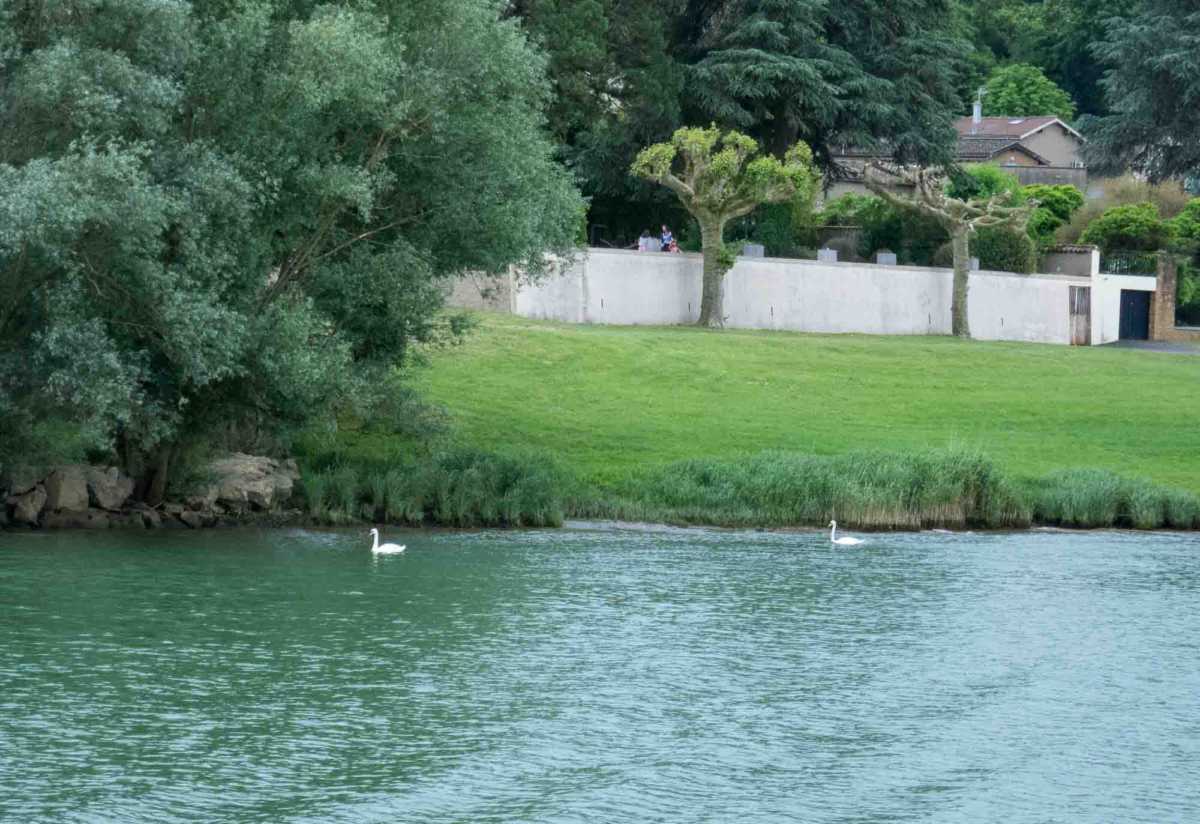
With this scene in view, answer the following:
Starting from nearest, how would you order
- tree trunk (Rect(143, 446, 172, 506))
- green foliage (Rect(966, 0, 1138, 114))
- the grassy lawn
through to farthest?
tree trunk (Rect(143, 446, 172, 506)) → the grassy lawn → green foliage (Rect(966, 0, 1138, 114))

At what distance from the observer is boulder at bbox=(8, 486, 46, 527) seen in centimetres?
3544

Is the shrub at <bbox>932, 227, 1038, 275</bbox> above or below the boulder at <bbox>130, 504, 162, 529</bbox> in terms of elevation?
above

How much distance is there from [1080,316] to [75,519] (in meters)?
48.9

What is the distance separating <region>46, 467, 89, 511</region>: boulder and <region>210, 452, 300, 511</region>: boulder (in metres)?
2.56

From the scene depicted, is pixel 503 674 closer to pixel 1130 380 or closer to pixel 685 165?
pixel 1130 380

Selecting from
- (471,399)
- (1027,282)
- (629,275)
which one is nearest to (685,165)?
(629,275)

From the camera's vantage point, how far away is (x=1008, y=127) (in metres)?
120

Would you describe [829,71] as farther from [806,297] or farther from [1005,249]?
[1005,249]

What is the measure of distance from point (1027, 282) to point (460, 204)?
42.0m

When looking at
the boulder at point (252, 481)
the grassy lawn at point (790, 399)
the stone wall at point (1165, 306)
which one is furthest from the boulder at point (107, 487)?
the stone wall at point (1165, 306)

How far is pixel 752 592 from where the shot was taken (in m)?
31.6

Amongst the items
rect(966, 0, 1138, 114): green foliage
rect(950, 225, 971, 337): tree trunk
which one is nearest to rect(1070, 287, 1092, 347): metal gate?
rect(950, 225, 971, 337): tree trunk

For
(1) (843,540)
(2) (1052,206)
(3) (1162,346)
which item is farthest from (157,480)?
(2) (1052,206)

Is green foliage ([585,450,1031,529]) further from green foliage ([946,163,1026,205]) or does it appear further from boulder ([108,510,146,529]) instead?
green foliage ([946,163,1026,205])
